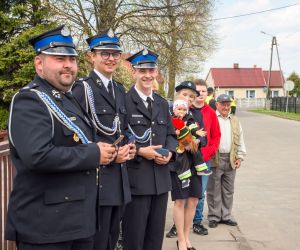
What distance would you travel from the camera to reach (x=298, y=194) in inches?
305

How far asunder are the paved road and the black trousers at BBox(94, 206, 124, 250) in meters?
1.94

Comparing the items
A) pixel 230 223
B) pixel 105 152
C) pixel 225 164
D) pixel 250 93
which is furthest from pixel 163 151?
pixel 250 93

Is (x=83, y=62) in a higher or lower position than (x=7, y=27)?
lower

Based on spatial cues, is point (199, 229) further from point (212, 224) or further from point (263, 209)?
point (263, 209)

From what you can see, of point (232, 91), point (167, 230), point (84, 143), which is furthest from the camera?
point (232, 91)

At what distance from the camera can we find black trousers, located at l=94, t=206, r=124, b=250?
9.93 ft

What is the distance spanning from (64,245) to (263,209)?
4931 mm

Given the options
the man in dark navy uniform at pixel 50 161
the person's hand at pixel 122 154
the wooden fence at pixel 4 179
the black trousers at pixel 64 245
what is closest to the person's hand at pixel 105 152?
the man in dark navy uniform at pixel 50 161

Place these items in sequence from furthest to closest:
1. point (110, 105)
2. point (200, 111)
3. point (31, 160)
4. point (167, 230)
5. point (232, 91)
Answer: point (232, 91) < point (167, 230) < point (200, 111) < point (110, 105) < point (31, 160)

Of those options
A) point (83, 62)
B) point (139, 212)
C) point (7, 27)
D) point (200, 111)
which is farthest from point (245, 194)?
point (7, 27)

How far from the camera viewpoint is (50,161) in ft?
7.51

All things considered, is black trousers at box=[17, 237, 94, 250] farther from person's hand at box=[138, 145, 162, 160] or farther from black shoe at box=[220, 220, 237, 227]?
black shoe at box=[220, 220, 237, 227]

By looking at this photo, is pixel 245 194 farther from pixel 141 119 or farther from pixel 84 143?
pixel 84 143

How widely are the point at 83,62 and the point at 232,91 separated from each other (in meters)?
66.2
